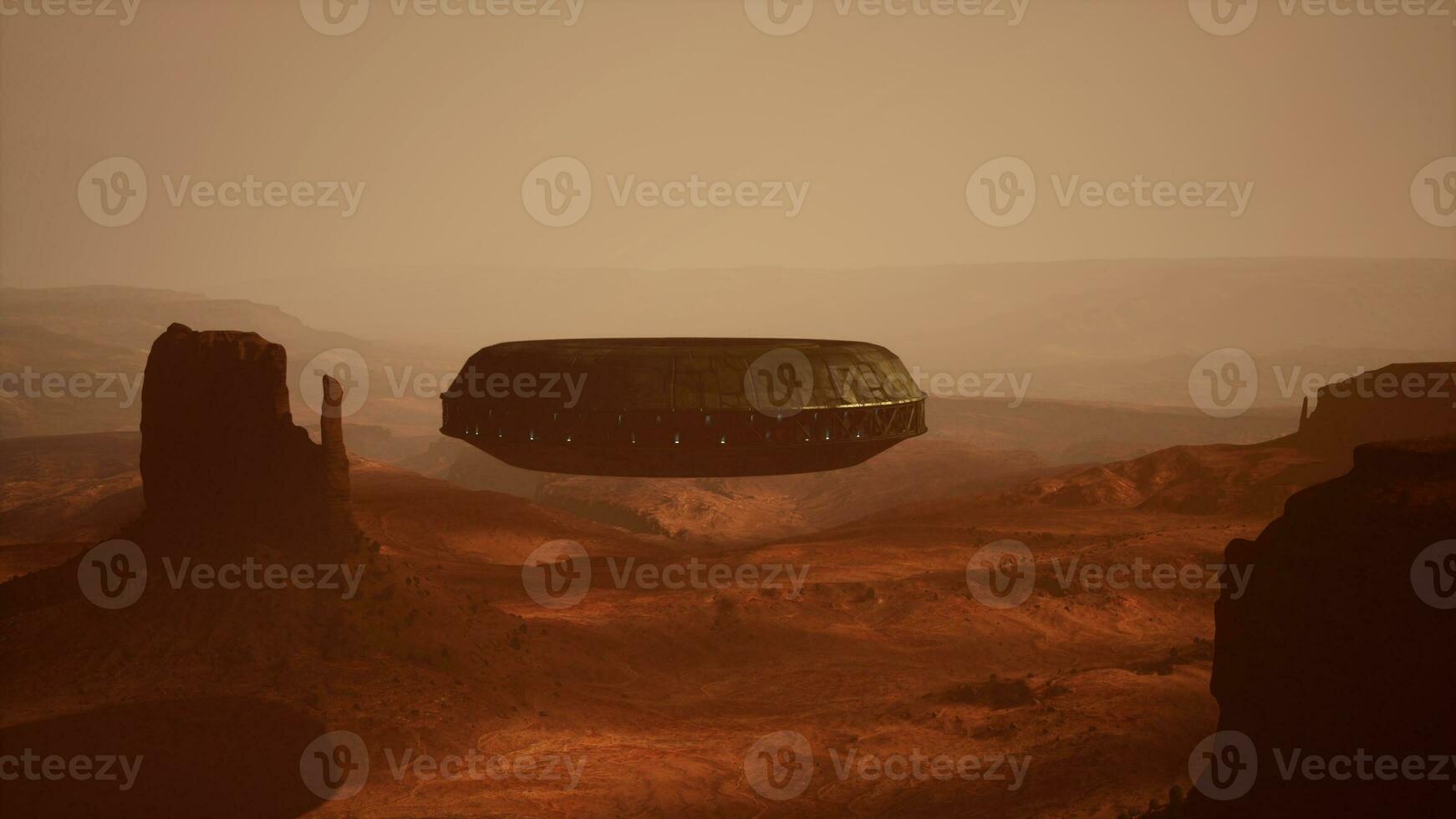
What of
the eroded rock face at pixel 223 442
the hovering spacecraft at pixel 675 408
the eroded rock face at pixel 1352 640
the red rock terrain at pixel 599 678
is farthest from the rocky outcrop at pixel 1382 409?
the eroded rock face at pixel 223 442

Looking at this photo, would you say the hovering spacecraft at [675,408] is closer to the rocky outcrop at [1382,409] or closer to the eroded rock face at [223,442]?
the eroded rock face at [223,442]

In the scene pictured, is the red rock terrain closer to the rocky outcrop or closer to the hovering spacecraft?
the hovering spacecraft

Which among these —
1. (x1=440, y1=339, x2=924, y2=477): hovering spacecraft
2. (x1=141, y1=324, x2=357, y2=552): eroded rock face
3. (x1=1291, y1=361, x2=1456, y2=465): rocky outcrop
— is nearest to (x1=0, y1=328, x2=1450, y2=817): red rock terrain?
(x1=141, y1=324, x2=357, y2=552): eroded rock face

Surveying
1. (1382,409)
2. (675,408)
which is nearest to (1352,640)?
(675,408)

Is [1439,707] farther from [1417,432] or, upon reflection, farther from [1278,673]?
[1417,432]

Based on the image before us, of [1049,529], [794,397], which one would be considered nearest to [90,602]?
[794,397]

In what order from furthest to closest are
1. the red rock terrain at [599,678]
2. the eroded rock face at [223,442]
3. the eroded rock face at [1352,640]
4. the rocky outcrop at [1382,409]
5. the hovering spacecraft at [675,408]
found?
the rocky outcrop at [1382,409] → the eroded rock face at [223,442] → the red rock terrain at [599,678] → the hovering spacecraft at [675,408] → the eroded rock face at [1352,640]

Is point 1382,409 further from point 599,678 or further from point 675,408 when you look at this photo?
point 675,408
